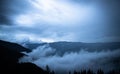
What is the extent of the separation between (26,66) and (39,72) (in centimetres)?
1846

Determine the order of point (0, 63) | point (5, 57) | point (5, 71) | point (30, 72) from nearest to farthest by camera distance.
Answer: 1. point (5, 71)
2. point (30, 72)
3. point (0, 63)
4. point (5, 57)

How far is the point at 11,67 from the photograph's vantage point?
16712 centimetres

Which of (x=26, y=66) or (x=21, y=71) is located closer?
(x=21, y=71)

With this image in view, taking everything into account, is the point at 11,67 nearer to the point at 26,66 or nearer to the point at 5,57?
the point at 26,66

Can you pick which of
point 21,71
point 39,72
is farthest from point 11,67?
point 39,72

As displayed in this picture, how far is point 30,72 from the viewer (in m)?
164

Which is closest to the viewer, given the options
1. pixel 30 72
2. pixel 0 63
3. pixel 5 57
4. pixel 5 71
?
pixel 5 71

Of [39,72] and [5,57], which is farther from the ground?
[5,57]

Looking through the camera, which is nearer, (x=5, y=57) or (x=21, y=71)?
(x=21, y=71)

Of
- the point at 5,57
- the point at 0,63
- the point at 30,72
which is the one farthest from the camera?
the point at 5,57

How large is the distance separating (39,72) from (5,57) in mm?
57277

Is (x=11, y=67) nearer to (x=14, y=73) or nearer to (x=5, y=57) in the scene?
(x=14, y=73)

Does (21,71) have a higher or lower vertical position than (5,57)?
lower

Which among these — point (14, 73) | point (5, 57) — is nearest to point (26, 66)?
point (14, 73)
